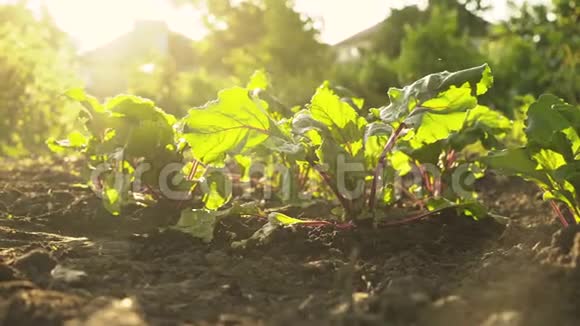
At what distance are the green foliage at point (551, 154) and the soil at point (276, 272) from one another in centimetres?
20

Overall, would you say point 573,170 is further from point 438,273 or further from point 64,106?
point 64,106

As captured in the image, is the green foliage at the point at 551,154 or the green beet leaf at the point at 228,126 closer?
the green foliage at the point at 551,154

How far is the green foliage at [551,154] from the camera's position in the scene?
1.87m

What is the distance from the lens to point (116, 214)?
253 centimetres

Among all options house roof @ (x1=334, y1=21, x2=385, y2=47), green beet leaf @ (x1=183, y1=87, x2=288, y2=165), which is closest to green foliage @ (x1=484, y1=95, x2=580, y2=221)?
green beet leaf @ (x1=183, y1=87, x2=288, y2=165)

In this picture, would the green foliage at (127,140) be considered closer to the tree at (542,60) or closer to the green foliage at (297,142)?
the green foliage at (297,142)

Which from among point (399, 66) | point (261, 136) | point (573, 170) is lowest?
point (573, 170)

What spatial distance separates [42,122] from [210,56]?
13010 mm

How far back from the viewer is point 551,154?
200cm

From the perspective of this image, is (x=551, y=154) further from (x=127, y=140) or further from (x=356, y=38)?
(x=356, y=38)

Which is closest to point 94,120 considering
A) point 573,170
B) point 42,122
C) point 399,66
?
point 573,170

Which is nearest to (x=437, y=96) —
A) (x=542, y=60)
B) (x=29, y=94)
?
(x=29, y=94)

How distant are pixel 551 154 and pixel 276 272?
1048 mm

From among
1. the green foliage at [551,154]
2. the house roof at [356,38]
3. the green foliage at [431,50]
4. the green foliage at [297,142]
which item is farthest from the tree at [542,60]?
the house roof at [356,38]
